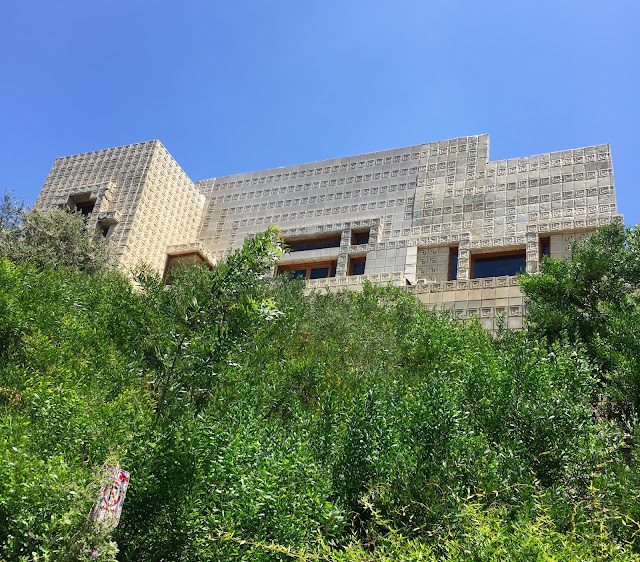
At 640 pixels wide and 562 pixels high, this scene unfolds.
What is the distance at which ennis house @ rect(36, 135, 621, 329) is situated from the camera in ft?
55.0

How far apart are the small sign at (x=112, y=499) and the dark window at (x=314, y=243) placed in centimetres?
1510

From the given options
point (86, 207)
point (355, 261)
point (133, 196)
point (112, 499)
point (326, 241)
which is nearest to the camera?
point (112, 499)

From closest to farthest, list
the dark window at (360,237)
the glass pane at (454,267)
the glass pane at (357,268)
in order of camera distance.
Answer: the glass pane at (454,267), the glass pane at (357,268), the dark window at (360,237)

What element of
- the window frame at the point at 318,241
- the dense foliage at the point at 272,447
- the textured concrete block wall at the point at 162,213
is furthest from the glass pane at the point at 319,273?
the dense foliage at the point at 272,447

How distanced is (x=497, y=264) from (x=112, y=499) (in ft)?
45.9

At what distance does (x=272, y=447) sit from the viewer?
19.8ft

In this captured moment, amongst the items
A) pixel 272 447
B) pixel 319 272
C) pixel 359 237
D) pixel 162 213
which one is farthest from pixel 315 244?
pixel 272 447

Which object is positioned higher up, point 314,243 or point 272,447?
point 314,243

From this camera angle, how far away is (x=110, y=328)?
9320mm

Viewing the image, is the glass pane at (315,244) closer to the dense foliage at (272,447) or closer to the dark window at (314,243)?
the dark window at (314,243)

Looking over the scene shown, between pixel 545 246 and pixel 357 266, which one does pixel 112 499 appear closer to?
pixel 545 246

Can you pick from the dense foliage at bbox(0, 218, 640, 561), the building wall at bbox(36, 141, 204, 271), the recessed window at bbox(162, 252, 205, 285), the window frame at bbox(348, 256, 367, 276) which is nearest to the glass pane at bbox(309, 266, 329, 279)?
the window frame at bbox(348, 256, 367, 276)

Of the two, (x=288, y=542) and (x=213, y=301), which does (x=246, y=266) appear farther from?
(x=288, y=542)

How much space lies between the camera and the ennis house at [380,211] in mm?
16766
